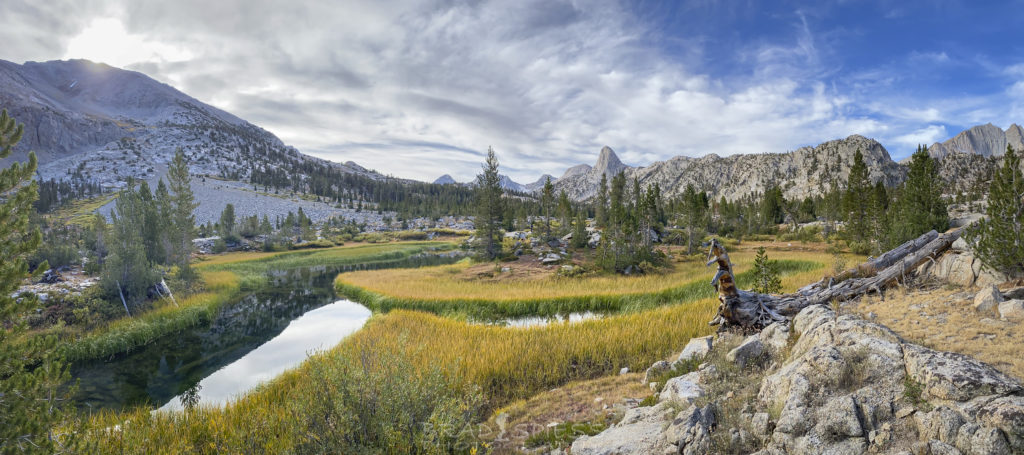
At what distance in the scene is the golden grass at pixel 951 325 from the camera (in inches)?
Answer: 225

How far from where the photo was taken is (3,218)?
6180mm

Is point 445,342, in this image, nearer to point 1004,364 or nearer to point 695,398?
point 695,398

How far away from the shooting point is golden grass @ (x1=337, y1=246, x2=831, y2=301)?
23.8 m

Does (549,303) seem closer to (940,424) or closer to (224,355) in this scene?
(224,355)

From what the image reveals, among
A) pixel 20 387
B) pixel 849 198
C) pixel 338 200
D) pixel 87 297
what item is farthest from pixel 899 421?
pixel 338 200

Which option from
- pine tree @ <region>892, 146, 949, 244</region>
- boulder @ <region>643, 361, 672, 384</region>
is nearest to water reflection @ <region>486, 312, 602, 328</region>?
boulder @ <region>643, 361, 672, 384</region>

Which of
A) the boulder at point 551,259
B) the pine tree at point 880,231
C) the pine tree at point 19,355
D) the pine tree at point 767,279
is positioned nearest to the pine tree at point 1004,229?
the pine tree at point 767,279

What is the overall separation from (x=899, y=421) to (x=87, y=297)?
1256 inches

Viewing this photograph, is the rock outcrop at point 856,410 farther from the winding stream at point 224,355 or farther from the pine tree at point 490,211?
the pine tree at point 490,211

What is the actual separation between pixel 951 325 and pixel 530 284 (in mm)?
21700

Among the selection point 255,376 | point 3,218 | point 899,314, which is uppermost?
point 3,218

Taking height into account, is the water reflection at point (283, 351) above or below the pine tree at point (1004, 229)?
below

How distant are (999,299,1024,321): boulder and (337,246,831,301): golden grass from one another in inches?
612

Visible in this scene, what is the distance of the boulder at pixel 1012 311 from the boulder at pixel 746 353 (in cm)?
435
